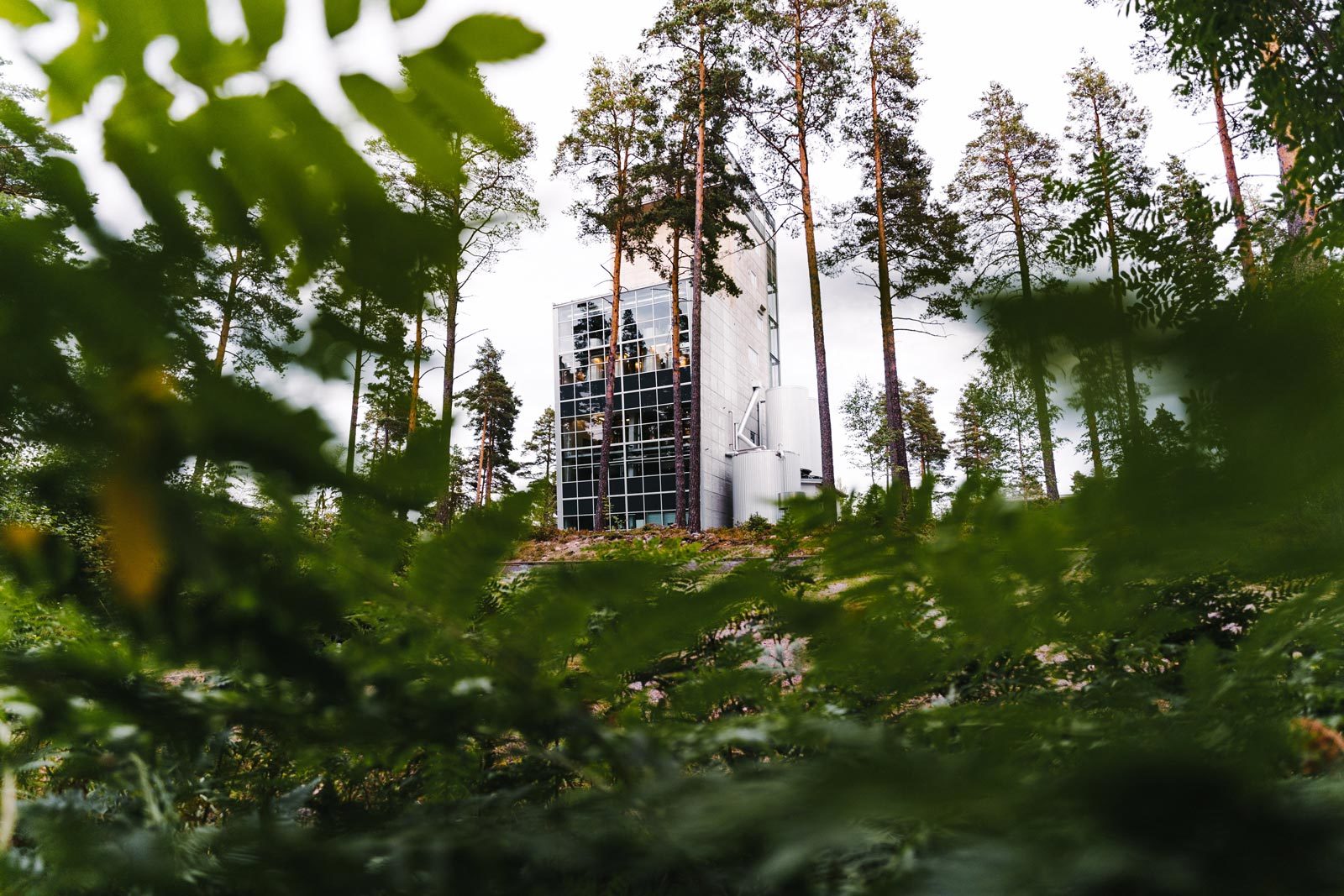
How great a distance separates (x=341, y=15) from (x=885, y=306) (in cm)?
1082

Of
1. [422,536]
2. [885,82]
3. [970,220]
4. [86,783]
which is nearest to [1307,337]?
[422,536]

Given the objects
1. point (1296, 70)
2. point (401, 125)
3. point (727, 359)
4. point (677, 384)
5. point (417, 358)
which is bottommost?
point (417, 358)

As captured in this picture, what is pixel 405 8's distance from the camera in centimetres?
31

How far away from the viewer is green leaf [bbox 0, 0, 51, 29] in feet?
0.97

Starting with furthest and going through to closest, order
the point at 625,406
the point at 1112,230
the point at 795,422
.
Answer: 1. the point at 795,422
2. the point at 625,406
3. the point at 1112,230

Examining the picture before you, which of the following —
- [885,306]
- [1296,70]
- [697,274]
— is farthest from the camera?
[697,274]

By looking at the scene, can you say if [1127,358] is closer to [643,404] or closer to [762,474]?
[762,474]

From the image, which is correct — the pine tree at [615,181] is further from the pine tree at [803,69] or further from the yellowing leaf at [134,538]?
the yellowing leaf at [134,538]

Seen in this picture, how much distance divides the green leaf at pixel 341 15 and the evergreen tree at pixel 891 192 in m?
11.0

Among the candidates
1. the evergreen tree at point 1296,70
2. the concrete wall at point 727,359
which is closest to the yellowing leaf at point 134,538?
the evergreen tree at point 1296,70

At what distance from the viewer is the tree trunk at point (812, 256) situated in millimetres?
10578

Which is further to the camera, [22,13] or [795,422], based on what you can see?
[795,422]

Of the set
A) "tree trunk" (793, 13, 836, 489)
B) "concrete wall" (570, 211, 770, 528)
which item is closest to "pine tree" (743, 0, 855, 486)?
"tree trunk" (793, 13, 836, 489)

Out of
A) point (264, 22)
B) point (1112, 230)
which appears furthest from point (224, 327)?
point (1112, 230)
